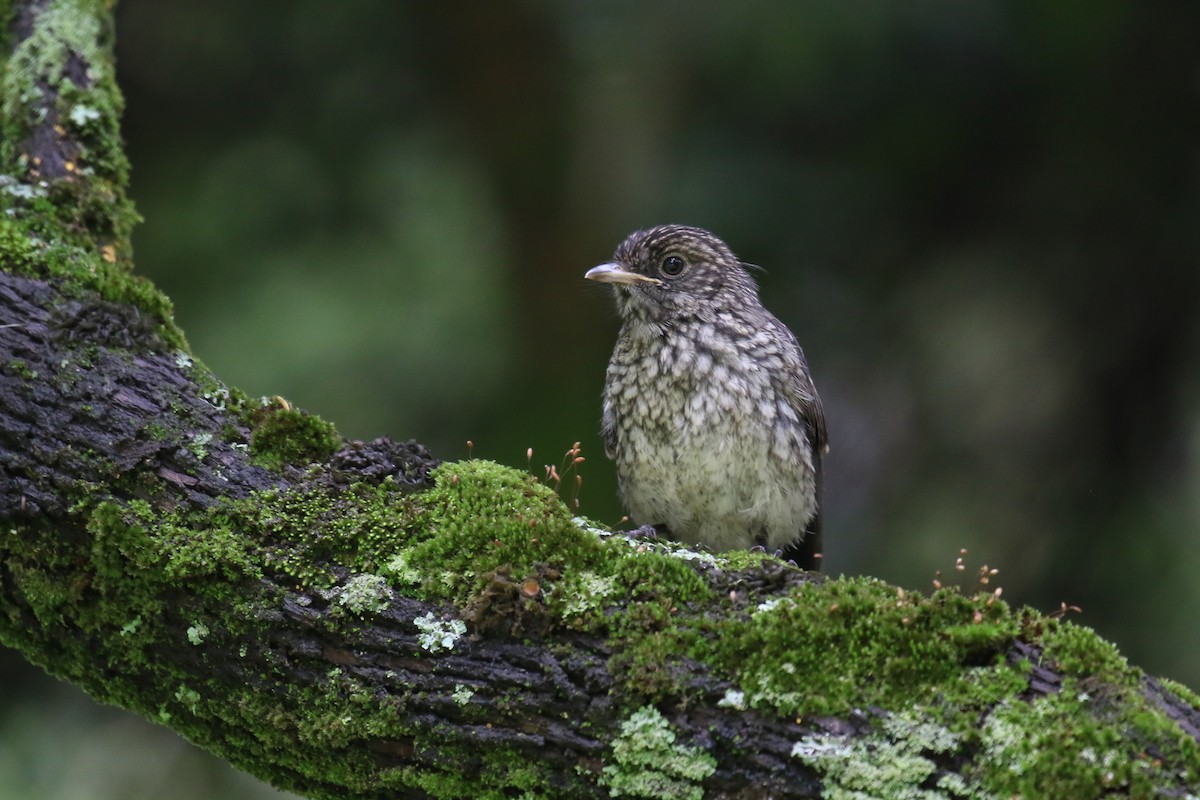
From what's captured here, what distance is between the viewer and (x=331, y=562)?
2.78 m

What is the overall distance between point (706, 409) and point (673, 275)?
73 cm

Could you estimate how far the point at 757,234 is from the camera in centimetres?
609

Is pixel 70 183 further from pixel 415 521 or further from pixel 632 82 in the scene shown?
pixel 632 82

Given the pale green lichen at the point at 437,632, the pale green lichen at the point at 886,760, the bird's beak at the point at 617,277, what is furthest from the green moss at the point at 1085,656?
the bird's beak at the point at 617,277

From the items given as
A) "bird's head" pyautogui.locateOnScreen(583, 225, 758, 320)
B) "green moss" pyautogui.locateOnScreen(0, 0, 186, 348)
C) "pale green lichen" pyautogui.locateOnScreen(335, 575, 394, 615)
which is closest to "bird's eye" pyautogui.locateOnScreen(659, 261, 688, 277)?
"bird's head" pyautogui.locateOnScreen(583, 225, 758, 320)

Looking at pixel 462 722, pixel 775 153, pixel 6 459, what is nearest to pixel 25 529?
pixel 6 459

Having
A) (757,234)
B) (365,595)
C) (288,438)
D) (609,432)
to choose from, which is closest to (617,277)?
(609,432)

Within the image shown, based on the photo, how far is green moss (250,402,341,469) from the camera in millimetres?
3012

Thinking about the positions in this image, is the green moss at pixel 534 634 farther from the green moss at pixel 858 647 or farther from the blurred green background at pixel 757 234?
the blurred green background at pixel 757 234

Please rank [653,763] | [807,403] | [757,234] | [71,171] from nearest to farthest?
1. [653,763]
2. [71,171]
3. [807,403]
4. [757,234]

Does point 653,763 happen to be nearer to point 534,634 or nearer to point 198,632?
point 534,634

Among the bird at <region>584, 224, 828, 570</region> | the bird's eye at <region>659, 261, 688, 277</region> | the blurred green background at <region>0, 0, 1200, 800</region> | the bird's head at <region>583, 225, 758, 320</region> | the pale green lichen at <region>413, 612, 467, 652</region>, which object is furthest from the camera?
the blurred green background at <region>0, 0, 1200, 800</region>

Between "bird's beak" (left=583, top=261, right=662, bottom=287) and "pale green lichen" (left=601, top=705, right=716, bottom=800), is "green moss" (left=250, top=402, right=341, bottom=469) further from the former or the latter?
"bird's beak" (left=583, top=261, right=662, bottom=287)

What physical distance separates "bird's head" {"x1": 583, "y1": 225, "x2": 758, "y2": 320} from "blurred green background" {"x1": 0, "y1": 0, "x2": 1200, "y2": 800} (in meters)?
1.18
